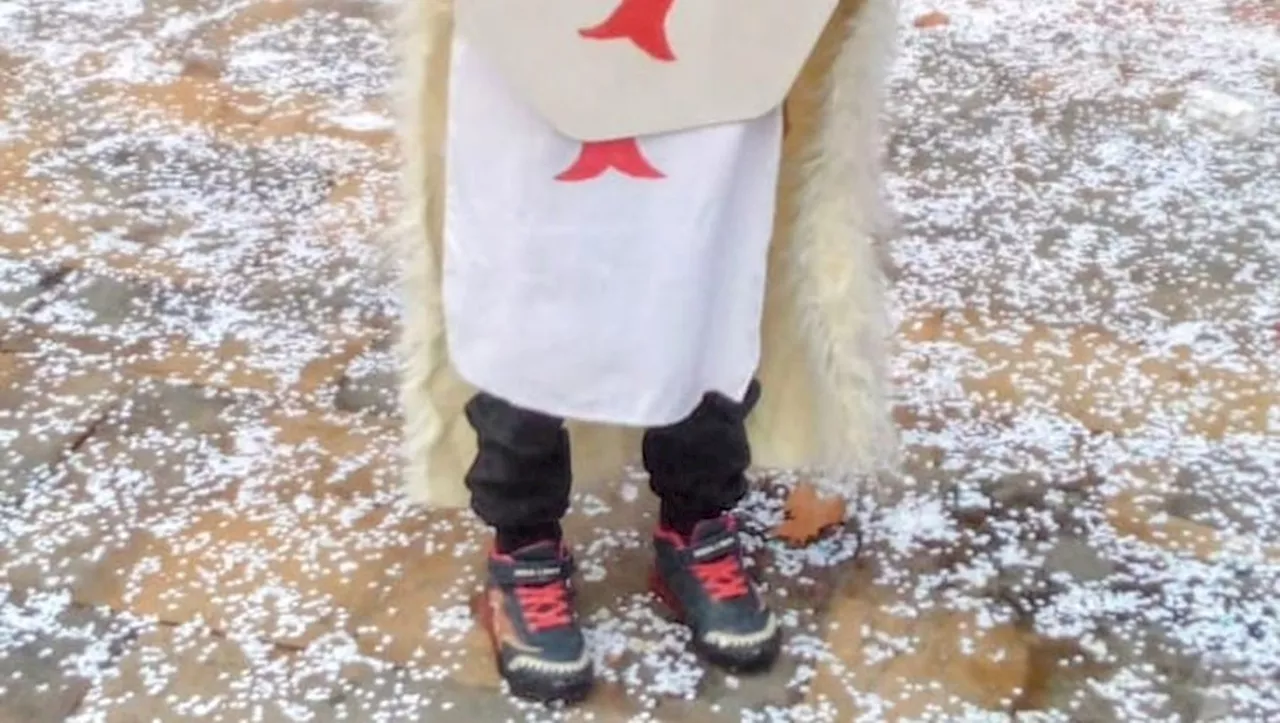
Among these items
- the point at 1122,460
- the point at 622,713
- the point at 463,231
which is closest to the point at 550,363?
the point at 463,231

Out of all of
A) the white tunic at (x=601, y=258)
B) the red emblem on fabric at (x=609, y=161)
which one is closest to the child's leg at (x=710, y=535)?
the white tunic at (x=601, y=258)

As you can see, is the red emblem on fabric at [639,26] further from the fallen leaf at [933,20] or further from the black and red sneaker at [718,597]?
the fallen leaf at [933,20]

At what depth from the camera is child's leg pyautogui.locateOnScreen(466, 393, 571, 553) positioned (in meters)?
1.32

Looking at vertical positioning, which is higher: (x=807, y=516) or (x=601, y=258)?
(x=601, y=258)

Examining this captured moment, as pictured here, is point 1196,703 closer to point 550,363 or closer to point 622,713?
point 622,713

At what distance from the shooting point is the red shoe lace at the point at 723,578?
56.8 inches

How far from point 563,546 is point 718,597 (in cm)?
16

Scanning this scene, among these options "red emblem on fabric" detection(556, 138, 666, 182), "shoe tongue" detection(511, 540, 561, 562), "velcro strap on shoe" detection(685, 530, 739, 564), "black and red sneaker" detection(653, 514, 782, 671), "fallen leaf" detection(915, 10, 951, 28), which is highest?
"red emblem on fabric" detection(556, 138, 666, 182)

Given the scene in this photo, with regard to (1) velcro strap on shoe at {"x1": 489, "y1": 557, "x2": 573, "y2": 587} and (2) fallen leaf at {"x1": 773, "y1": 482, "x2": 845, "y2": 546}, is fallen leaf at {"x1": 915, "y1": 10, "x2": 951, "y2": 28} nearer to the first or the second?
(2) fallen leaf at {"x1": 773, "y1": 482, "x2": 845, "y2": 546}

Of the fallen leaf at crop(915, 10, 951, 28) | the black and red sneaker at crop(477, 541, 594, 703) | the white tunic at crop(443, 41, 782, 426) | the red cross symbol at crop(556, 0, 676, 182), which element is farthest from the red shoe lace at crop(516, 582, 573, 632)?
the fallen leaf at crop(915, 10, 951, 28)

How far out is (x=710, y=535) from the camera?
1.46 m

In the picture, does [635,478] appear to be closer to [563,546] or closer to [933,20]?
[563,546]

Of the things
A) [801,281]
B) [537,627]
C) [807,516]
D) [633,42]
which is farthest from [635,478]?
[633,42]

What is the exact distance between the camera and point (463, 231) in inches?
48.3
